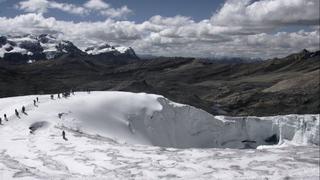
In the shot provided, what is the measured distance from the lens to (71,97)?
76875 millimetres

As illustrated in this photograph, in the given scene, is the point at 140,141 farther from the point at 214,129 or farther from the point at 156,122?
the point at 214,129

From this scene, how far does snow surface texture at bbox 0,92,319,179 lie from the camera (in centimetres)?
4219

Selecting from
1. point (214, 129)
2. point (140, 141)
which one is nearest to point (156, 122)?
point (140, 141)

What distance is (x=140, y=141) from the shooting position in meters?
67.9

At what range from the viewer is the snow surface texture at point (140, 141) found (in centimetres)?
4219

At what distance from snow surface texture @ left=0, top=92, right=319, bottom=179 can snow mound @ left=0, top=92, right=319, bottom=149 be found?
0.17 metres

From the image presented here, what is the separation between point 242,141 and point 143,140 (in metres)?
32.8

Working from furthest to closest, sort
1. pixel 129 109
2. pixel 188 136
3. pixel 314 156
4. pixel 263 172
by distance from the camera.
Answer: pixel 188 136 → pixel 129 109 → pixel 314 156 → pixel 263 172

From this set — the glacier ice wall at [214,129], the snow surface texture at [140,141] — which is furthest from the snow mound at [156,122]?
the snow surface texture at [140,141]

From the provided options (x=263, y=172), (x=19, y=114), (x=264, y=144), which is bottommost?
(x=264, y=144)

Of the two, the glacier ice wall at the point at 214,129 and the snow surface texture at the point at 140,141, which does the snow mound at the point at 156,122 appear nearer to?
the glacier ice wall at the point at 214,129

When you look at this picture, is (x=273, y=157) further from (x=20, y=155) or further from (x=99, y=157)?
(x=20, y=155)

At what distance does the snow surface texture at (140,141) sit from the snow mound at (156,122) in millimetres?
170

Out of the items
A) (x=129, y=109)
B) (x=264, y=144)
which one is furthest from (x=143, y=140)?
(x=264, y=144)
